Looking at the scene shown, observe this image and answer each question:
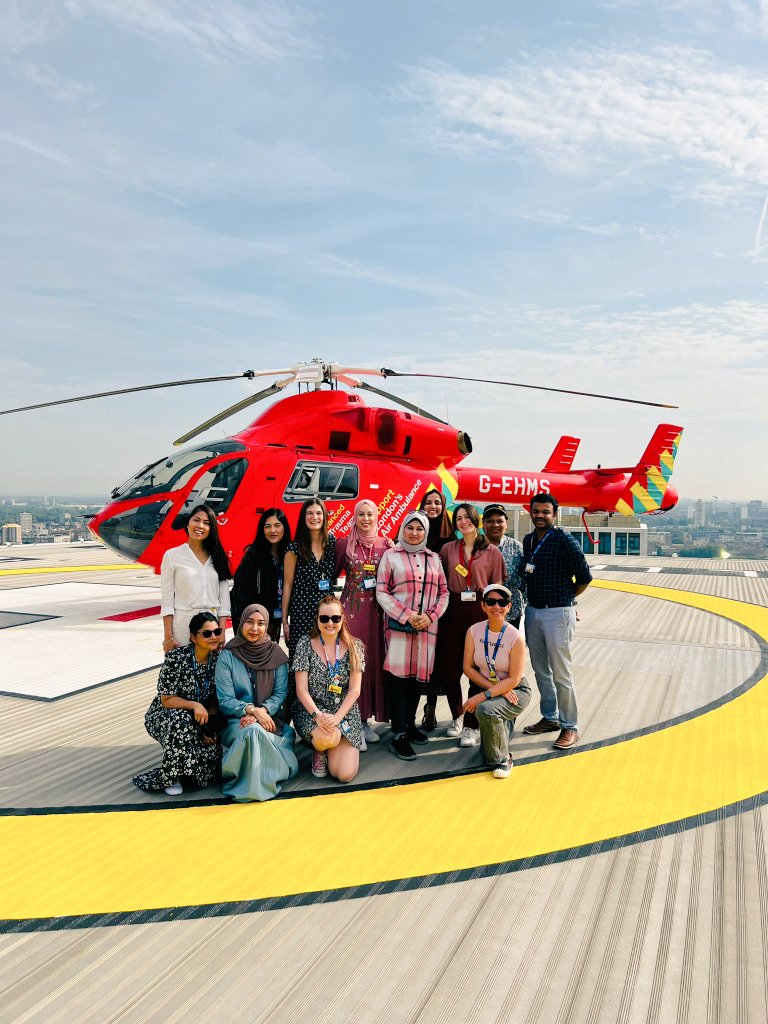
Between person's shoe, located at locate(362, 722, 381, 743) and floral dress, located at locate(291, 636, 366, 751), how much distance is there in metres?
0.57

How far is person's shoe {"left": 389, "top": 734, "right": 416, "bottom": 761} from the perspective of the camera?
13.7 ft

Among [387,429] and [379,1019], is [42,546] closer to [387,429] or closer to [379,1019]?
[387,429]

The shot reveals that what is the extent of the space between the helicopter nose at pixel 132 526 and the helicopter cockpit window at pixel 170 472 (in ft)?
0.68

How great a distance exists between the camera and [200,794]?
3.61 metres

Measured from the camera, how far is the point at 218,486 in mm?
8336

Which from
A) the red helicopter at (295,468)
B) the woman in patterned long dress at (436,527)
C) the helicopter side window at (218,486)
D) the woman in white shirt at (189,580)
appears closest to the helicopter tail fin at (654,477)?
the red helicopter at (295,468)

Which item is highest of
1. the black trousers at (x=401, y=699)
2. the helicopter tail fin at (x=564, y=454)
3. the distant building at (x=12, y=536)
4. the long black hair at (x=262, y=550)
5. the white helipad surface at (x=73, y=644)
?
the helicopter tail fin at (x=564, y=454)

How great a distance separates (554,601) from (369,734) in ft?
5.30

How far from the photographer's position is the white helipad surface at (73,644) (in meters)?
5.94

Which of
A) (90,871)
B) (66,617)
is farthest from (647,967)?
(66,617)

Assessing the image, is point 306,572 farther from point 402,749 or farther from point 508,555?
point 508,555

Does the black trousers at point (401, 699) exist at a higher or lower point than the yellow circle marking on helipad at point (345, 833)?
higher

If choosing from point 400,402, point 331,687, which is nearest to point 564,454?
point 400,402

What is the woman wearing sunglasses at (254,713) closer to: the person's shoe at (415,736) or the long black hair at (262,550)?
the long black hair at (262,550)
